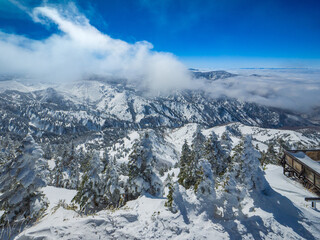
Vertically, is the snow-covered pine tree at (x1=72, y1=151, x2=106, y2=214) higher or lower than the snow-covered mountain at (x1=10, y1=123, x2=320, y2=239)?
lower

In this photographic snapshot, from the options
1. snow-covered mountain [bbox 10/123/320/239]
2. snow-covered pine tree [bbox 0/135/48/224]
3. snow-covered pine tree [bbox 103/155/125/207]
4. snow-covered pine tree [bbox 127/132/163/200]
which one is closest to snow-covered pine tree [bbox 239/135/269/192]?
snow-covered mountain [bbox 10/123/320/239]

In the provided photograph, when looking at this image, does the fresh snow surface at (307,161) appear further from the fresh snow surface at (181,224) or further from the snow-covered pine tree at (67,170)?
the snow-covered pine tree at (67,170)

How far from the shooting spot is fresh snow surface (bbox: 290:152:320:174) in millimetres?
17388

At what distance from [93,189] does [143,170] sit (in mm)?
6488

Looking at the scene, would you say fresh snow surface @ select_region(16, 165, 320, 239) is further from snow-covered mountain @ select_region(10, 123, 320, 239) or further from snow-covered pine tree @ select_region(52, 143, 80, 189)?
snow-covered pine tree @ select_region(52, 143, 80, 189)

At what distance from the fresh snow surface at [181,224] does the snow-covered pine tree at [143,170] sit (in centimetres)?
668

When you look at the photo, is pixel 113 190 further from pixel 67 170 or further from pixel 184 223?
pixel 67 170

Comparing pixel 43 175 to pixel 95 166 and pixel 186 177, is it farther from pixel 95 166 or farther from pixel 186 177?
pixel 186 177

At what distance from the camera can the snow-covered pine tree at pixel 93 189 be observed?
1945 cm

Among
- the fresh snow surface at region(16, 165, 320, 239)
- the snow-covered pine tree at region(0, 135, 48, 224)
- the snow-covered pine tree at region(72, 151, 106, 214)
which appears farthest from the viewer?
the snow-covered pine tree at region(72, 151, 106, 214)

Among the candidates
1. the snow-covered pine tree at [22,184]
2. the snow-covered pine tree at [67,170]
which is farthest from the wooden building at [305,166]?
the snow-covered pine tree at [67,170]

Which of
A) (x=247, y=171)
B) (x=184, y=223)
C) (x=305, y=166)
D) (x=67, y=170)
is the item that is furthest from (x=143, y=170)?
(x=67, y=170)

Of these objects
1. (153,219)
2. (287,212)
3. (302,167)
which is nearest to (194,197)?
(153,219)

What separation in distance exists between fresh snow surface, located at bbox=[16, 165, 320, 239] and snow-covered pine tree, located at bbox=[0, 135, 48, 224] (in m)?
6.48
